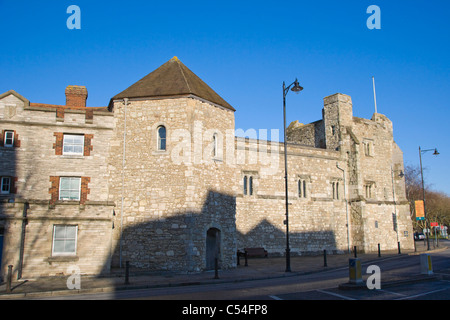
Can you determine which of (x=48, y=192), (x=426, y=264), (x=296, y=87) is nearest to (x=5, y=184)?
(x=48, y=192)

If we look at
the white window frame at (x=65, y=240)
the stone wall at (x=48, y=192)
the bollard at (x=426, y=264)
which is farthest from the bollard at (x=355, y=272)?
the white window frame at (x=65, y=240)

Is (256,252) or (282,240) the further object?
(282,240)

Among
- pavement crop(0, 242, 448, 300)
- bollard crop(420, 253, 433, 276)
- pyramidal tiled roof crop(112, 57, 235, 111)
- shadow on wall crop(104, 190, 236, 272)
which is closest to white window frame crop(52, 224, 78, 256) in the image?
pavement crop(0, 242, 448, 300)

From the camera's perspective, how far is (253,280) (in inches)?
653

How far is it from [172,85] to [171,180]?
5.46 meters

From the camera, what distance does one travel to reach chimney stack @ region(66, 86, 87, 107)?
24812mm

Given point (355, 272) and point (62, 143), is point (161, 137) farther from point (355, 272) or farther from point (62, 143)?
point (355, 272)

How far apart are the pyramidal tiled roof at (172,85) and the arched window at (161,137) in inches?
72.5

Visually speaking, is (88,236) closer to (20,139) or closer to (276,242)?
(20,139)

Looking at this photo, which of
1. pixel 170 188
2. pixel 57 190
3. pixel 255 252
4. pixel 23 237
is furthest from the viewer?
pixel 255 252

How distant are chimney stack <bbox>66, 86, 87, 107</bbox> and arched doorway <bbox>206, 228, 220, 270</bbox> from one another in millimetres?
12598

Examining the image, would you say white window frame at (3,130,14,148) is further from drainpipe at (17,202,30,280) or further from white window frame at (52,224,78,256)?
white window frame at (52,224,78,256)

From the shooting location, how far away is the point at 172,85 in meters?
20.9
